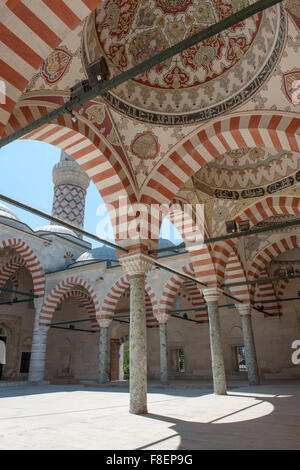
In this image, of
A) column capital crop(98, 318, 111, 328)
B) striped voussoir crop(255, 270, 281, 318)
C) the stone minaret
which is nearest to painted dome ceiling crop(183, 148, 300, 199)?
striped voussoir crop(255, 270, 281, 318)

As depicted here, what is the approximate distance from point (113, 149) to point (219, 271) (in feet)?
14.3

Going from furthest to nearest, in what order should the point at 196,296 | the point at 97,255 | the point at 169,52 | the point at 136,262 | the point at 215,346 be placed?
the point at 97,255 < the point at 196,296 < the point at 215,346 < the point at 136,262 < the point at 169,52

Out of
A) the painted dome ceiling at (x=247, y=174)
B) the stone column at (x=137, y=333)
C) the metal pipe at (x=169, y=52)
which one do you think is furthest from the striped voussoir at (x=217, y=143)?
the metal pipe at (x=169, y=52)

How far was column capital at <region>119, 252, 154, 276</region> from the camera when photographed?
595 cm

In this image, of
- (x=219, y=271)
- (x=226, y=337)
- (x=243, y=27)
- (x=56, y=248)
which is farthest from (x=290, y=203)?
(x=56, y=248)

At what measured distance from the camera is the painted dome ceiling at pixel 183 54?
500 cm

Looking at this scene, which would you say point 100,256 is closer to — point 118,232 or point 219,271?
point 219,271

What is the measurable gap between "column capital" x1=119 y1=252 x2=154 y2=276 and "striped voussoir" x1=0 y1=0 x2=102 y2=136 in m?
3.42

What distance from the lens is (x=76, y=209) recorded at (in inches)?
743

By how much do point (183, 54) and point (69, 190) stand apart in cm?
1435

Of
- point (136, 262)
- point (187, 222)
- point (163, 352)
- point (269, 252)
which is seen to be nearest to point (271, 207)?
point (187, 222)

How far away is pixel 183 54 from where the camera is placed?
18.9 ft

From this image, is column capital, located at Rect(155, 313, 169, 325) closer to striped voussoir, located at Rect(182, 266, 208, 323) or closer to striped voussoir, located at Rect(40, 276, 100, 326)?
striped voussoir, located at Rect(182, 266, 208, 323)

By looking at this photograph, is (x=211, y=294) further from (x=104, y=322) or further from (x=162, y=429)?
(x=104, y=322)
